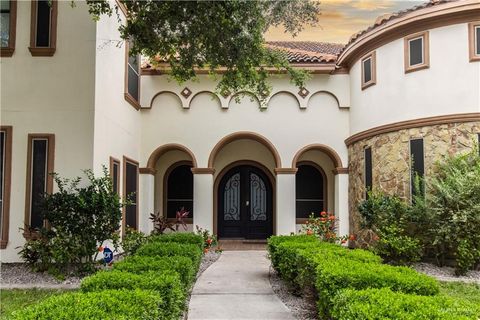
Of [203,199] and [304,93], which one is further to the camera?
[304,93]

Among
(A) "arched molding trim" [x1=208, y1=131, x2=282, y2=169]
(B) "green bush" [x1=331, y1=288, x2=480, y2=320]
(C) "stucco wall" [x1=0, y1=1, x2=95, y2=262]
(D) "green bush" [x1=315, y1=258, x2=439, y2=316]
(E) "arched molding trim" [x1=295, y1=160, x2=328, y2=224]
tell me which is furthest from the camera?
(E) "arched molding trim" [x1=295, y1=160, x2=328, y2=224]

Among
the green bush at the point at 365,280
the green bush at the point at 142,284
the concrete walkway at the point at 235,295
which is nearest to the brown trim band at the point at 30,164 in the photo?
the concrete walkway at the point at 235,295

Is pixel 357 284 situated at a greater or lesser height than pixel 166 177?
lesser

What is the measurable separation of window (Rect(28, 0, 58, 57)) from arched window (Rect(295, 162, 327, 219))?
8.63 m

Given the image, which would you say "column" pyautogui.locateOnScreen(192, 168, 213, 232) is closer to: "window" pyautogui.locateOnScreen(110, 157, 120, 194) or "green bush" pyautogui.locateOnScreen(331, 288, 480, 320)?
"window" pyautogui.locateOnScreen(110, 157, 120, 194)

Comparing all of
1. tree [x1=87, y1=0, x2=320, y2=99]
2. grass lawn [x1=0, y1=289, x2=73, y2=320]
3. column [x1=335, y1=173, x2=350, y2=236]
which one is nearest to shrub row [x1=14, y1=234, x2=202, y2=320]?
grass lawn [x1=0, y1=289, x2=73, y2=320]

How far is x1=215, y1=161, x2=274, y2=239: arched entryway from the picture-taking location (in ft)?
49.6

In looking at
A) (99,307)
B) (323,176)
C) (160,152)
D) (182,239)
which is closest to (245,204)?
(323,176)

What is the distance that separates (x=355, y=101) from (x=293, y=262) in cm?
739

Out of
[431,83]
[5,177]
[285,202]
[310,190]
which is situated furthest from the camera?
[310,190]

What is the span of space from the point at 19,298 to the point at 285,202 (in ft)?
27.3

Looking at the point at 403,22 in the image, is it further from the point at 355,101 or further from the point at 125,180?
the point at 125,180

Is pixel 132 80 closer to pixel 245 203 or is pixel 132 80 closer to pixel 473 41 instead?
pixel 245 203

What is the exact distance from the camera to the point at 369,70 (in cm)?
1212
